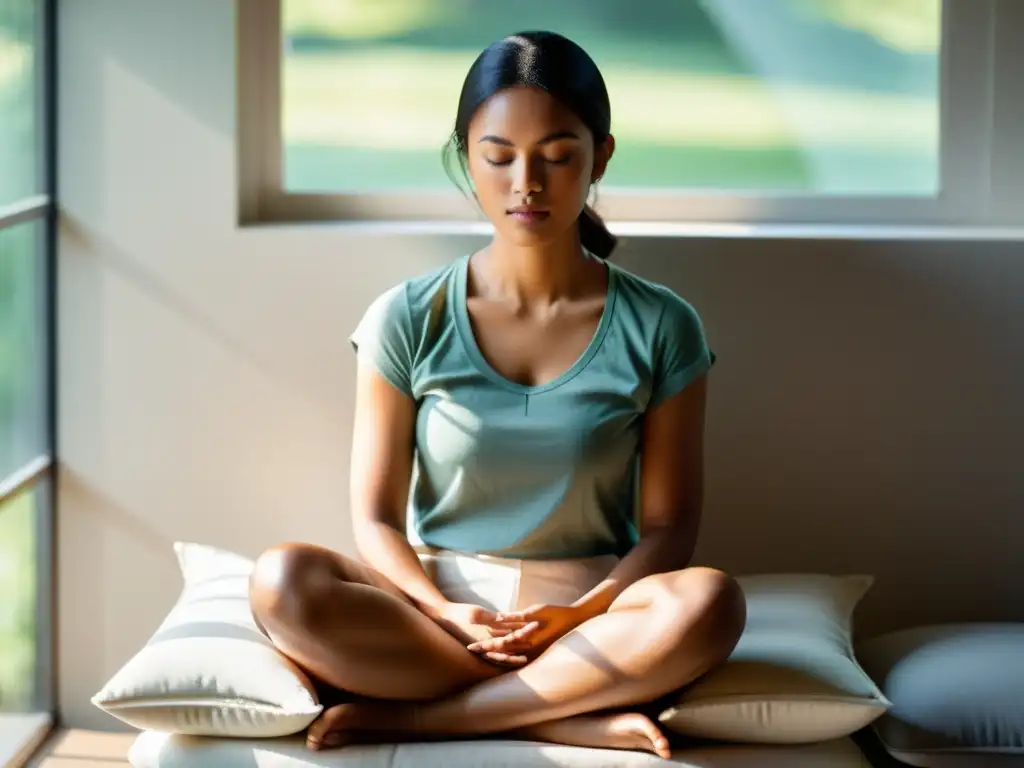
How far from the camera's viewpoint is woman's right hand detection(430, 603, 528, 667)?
91.6 inches

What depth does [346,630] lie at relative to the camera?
7.29 ft

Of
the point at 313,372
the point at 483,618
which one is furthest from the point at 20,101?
the point at 483,618

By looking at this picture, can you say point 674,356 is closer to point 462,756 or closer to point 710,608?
point 710,608

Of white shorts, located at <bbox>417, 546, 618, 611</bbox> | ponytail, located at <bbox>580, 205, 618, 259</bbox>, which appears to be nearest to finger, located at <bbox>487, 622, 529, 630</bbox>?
white shorts, located at <bbox>417, 546, 618, 611</bbox>

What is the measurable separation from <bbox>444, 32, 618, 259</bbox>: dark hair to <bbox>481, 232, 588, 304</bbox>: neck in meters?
0.18

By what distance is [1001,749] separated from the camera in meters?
2.37

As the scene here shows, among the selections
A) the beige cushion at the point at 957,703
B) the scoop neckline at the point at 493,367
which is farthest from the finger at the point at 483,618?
the beige cushion at the point at 957,703

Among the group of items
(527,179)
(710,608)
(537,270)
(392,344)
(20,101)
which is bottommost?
(710,608)

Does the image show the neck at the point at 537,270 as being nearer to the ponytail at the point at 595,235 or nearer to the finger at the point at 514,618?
the ponytail at the point at 595,235

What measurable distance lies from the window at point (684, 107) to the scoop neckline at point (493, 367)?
0.57 metres

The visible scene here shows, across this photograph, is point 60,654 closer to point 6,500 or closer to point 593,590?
point 6,500

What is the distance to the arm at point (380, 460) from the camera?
99.3 inches

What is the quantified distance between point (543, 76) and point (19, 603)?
4.55ft

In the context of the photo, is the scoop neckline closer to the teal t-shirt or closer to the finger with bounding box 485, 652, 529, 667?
the teal t-shirt
